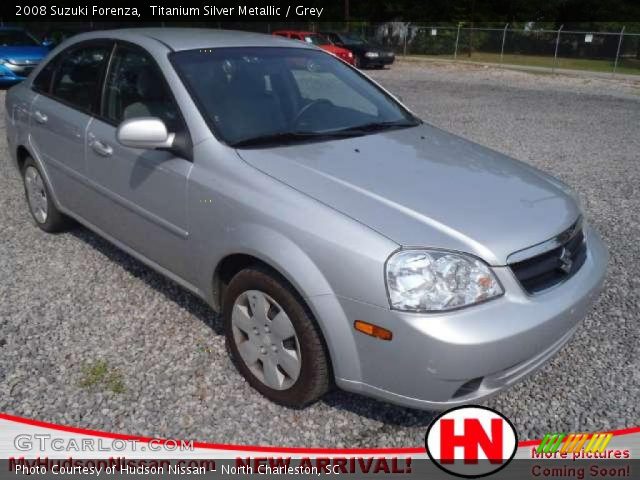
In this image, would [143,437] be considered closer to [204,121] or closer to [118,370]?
[118,370]

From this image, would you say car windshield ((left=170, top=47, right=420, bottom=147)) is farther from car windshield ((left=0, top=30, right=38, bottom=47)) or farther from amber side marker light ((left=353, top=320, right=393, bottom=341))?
car windshield ((left=0, top=30, right=38, bottom=47))

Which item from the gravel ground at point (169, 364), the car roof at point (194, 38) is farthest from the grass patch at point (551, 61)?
the car roof at point (194, 38)

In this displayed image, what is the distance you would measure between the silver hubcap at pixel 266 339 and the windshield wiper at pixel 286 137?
0.76 metres

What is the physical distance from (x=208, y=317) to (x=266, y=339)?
36.3 inches

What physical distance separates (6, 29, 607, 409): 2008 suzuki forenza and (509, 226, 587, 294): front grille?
1 cm

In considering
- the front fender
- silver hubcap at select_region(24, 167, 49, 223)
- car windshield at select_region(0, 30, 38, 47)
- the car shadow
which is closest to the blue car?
car windshield at select_region(0, 30, 38, 47)

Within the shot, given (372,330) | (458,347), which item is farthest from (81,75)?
(458,347)

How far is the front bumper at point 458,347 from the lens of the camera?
1.98 meters

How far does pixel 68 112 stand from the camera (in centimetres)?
366

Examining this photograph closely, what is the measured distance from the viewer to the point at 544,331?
2.16 meters

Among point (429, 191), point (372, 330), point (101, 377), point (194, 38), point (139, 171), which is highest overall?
point (194, 38)

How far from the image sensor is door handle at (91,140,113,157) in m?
3.19

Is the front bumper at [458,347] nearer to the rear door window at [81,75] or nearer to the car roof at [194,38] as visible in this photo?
the car roof at [194,38]

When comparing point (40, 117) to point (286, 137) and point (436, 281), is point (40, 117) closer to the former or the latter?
point (286, 137)
